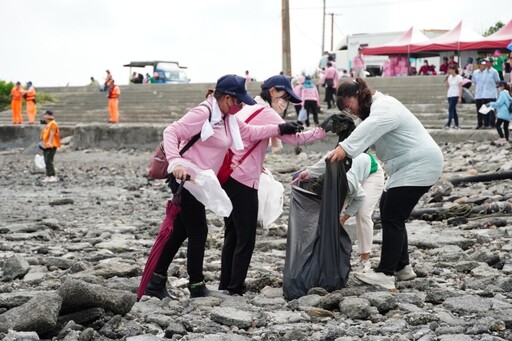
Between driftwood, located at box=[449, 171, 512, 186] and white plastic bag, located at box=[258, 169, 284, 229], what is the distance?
685 cm

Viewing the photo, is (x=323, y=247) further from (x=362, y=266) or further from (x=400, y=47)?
(x=400, y=47)

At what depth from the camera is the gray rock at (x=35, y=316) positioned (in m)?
4.80

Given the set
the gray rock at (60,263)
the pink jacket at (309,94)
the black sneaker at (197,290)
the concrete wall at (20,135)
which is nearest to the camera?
the black sneaker at (197,290)

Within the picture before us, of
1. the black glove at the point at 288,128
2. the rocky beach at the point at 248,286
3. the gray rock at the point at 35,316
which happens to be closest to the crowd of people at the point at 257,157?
the black glove at the point at 288,128

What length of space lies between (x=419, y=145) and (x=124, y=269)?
2651mm

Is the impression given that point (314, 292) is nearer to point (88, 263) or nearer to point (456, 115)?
point (88, 263)

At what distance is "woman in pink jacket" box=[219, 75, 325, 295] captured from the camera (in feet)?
20.6

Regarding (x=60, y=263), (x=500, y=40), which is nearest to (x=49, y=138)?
(x=60, y=263)

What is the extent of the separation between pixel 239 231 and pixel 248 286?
1.99 feet

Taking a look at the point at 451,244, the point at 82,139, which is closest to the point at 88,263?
the point at 451,244

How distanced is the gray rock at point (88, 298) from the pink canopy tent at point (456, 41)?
2738cm

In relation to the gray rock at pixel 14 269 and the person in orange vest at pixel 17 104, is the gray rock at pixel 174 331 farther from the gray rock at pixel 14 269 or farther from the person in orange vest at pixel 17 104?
the person in orange vest at pixel 17 104

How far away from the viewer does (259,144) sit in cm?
644

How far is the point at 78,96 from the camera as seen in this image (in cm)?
3719
